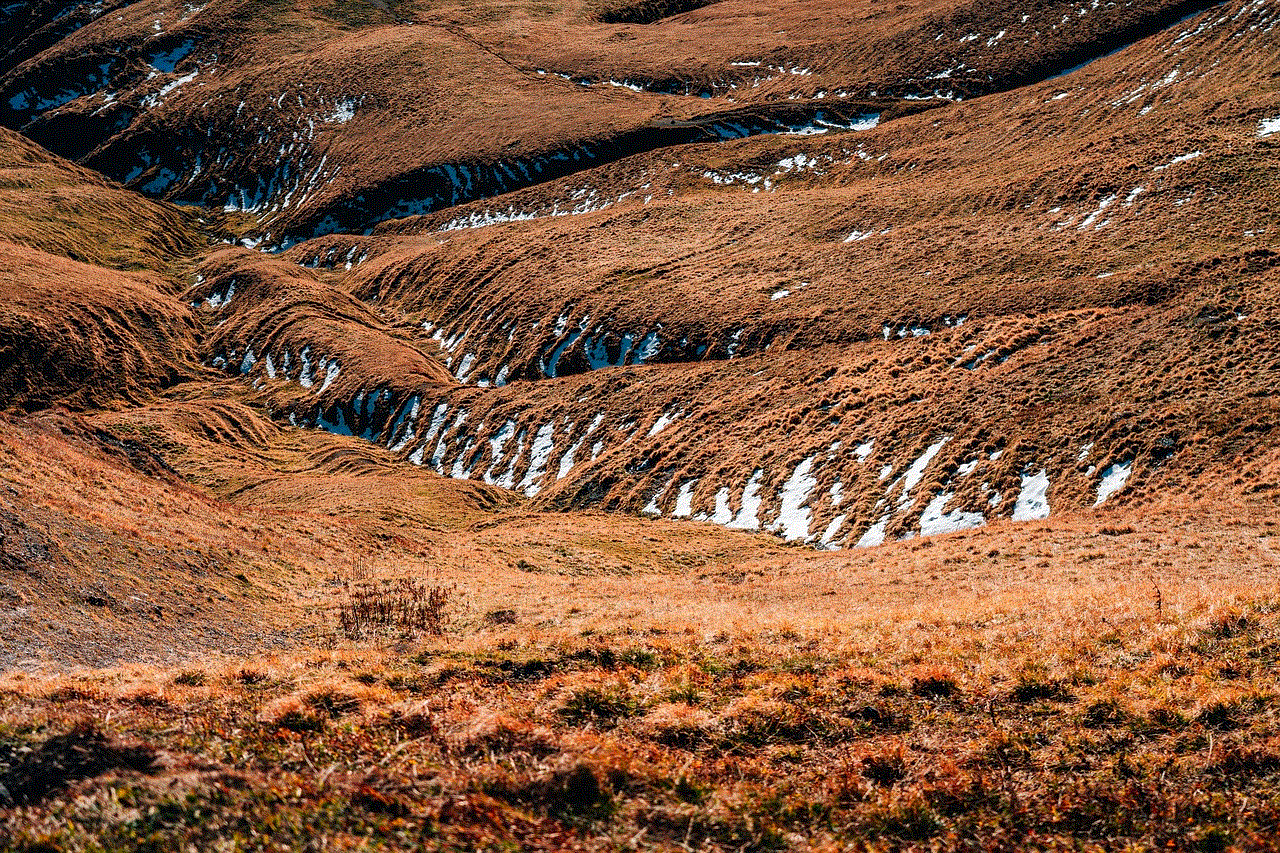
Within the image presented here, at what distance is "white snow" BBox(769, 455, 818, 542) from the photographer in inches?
1272

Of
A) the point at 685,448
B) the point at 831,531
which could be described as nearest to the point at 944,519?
the point at 831,531

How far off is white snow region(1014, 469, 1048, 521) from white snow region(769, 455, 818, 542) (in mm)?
8761

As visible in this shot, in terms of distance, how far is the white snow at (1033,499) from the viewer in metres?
26.8

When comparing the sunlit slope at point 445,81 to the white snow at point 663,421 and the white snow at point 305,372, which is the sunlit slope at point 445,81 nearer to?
the white snow at point 305,372

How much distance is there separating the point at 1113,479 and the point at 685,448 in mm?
21508

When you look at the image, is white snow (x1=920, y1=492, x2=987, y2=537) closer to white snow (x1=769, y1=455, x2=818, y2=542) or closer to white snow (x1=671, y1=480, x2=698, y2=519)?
white snow (x1=769, y1=455, x2=818, y2=542)

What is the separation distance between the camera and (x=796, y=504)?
34031 mm

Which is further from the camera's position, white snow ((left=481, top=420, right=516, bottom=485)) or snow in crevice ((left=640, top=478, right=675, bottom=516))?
white snow ((left=481, top=420, right=516, bottom=485))

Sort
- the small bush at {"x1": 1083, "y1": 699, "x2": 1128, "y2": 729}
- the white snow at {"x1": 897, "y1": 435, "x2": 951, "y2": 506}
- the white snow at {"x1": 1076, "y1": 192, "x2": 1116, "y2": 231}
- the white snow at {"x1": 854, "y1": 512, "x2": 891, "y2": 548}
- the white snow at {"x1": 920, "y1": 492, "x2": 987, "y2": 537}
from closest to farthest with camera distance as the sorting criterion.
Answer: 1. the small bush at {"x1": 1083, "y1": 699, "x2": 1128, "y2": 729}
2. the white snow at {"x1": 920, "y1": 492, "x2": 987, "y2": 537}
3. the white snow at {"x1": 854, "y1": 512, "x2": 891, "y2": 548}
4. the white snow at {"x1": 897, "y1": 435, "x2": 951, "y2": 506}
5. the white snow at {"x1": 1076, "y1": 192, "x2": 1116, "y2": 231}

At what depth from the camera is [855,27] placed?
12338cm

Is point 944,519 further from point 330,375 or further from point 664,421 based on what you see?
point 330,375

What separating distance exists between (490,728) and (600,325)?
5105 cm

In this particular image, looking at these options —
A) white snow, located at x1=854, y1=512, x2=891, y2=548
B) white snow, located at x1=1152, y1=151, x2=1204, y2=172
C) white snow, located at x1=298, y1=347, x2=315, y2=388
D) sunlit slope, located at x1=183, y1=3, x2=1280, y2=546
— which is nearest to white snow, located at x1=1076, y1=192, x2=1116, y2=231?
sunlit slope, located at x1=183, y1=3, x2=1280, y2=546

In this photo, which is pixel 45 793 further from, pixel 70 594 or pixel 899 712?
pixel 70 594
